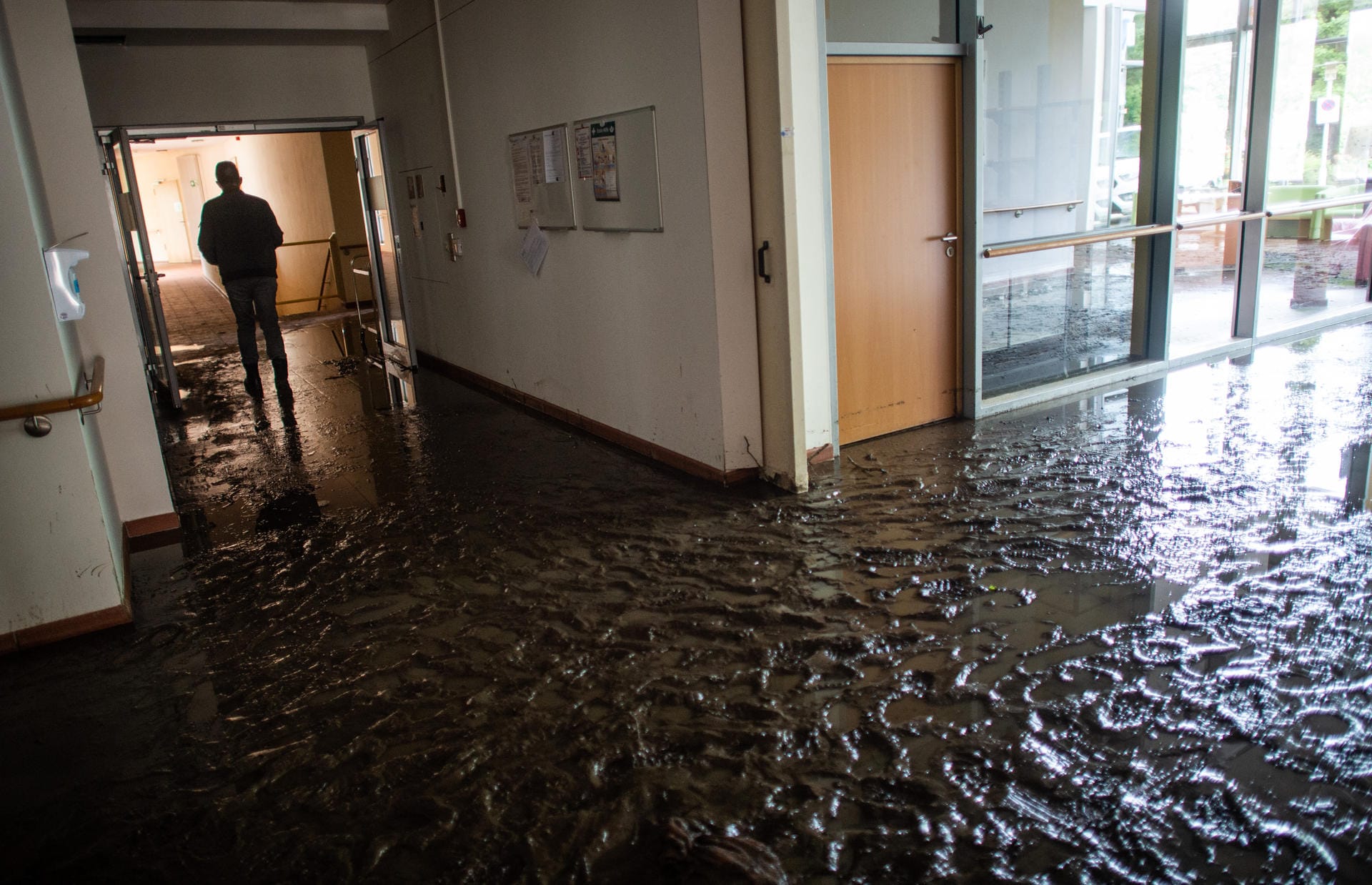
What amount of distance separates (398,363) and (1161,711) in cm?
686

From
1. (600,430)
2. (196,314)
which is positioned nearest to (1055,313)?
(600,430)

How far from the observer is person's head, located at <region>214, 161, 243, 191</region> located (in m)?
6.77

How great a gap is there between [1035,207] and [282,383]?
5.53 meters

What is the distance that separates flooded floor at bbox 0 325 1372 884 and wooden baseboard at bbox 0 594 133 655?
0.20 feet

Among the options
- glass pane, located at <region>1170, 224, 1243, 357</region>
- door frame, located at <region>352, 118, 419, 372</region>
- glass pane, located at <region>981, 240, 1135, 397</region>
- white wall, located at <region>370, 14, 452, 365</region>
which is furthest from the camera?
door frame, located at <region>352, 118, 419, 372</region>

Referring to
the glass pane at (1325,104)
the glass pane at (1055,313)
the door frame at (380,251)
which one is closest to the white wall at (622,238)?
the door frame at (380,251)

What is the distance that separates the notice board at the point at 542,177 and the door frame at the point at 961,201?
4.73 ft

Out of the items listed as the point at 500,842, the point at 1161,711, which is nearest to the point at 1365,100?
the point at 1161,711

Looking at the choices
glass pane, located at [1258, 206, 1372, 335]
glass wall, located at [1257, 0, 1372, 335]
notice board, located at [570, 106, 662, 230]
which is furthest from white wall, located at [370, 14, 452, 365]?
glass pane, located at [1258, 206, 1372, 335]

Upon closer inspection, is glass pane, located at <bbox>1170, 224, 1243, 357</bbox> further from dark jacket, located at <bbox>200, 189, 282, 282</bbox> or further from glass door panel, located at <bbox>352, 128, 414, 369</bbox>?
dark jacket, located at <bbox>200, 189, 282, 282</bbox>

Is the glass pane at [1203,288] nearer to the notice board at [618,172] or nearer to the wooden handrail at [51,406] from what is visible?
the notice board at [618,172]

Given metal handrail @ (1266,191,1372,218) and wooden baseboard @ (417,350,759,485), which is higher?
metal handrail @ (1266,191,1372,218)

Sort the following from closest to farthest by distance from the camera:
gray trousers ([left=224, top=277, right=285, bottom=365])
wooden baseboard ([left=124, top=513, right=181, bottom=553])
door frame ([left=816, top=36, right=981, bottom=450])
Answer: wooden baseboard ([left=124, top=513, right=181, bottom=553]) → door frame ([left=816, top=36, right=981, bottom=450]) → gray trousers ([left=224, top=277, right=285, bottom=365])

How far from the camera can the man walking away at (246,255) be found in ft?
22.6
